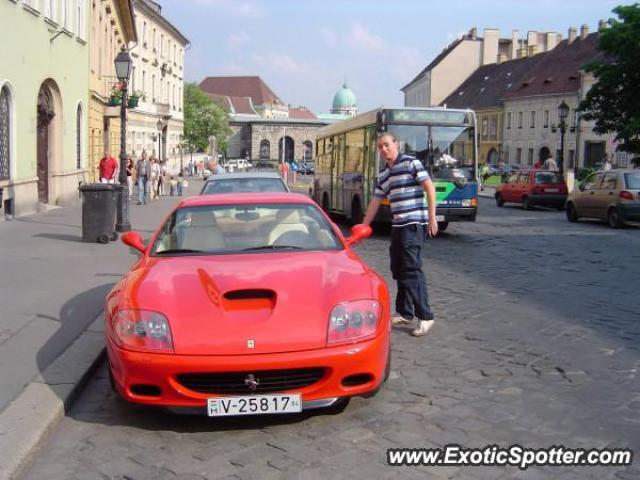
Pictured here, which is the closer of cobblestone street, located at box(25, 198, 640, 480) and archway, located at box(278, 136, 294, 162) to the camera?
cobblestone street, located at box(25, 198, 640, 480)

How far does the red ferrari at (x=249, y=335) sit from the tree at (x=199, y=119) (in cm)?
9101

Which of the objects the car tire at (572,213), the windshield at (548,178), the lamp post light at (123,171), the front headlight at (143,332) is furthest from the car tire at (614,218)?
the front headlight at (143,332)

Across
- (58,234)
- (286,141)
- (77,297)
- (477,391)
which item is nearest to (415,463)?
(477,391)

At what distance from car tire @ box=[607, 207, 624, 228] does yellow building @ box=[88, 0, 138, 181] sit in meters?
19.3

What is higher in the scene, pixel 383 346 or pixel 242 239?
pixel 242 239

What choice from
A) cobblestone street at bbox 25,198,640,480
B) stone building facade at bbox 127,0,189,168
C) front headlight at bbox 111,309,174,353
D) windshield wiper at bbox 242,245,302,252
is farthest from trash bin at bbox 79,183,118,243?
stone building facade at bbox 127,0,189,168

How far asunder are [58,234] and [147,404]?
12204mm

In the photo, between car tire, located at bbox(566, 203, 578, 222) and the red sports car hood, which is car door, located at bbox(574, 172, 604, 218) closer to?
car tire, located at bbox(566, 203, 578, 222)

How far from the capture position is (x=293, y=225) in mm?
6363

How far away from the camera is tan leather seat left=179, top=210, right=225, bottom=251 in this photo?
6109mm

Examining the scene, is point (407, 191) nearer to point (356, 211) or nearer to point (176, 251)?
point (176, 251)

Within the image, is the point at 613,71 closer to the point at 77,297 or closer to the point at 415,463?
the point at 77,297

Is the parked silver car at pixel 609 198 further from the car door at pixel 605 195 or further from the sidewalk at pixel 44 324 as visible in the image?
the sidewalk at pixel 44 324

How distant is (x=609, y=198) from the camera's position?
21.9 meters
